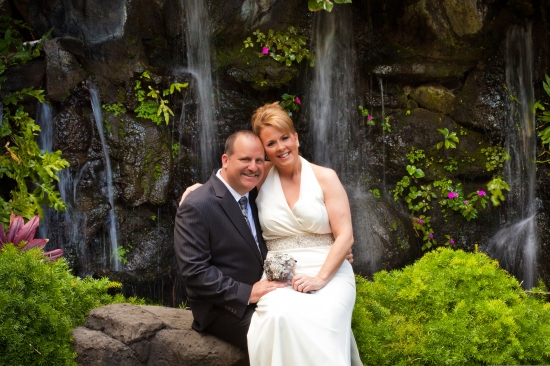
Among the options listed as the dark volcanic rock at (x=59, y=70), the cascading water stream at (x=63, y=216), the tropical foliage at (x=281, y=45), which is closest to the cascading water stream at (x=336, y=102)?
the tropical foliage at (x=281, y=45)

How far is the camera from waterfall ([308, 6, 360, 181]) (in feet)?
27.6

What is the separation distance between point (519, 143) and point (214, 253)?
562 centimetres

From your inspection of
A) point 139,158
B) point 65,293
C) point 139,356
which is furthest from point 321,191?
point 139,158

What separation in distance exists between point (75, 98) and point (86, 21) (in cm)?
95

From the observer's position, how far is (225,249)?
406 cm

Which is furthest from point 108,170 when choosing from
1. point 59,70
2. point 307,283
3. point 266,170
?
point 307,283

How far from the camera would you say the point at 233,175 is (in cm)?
411

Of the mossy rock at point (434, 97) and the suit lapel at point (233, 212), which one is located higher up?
the mossy rock at point (434, 97)

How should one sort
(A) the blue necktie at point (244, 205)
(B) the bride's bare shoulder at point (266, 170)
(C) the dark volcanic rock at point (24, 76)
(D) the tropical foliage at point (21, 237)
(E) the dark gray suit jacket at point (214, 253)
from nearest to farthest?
1. (E) the dark gray suit jacket at point (214, 253)
2. (A) the blue necktie at point (244, 205)
3. (B) the bride's bare shoulder at point (266, 170)
4. (D) the tropical foliage at point (21, 237)
5. (C) the dark volcanic rock at point (24, 76)

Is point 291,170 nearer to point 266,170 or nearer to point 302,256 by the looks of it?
point 266,170

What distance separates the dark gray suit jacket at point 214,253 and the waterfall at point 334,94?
438 cm

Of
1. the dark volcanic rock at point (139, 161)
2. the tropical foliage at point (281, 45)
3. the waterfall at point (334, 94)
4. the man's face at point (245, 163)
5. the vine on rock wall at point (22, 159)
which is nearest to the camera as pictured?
the man's face at point (245, 163)

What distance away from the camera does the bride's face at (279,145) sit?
13.8 ft

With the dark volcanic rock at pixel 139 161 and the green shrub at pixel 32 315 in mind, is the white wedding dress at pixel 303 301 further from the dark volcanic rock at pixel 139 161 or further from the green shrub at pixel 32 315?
the dark volcanic rock at pixel 139 161
